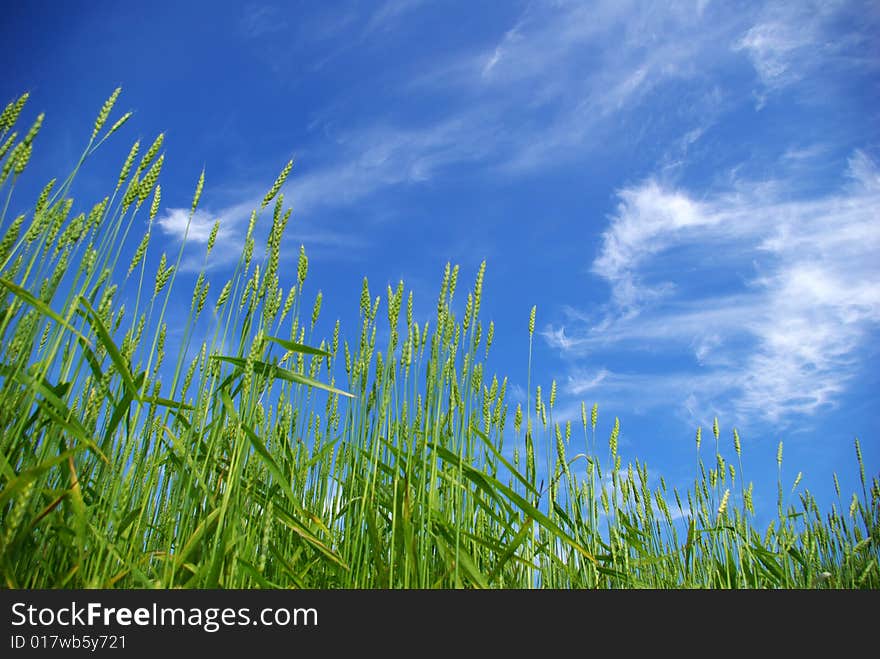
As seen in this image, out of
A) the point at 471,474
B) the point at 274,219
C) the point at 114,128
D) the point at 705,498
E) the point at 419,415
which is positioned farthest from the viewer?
the point at 705,498

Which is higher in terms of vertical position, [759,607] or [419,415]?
[419,415]

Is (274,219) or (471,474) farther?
(471,474)

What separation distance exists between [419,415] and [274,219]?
0.67 meters

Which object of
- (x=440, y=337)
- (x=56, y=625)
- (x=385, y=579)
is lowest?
(x=56, y=625)

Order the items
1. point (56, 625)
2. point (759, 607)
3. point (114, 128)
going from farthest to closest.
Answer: point (114, 128), point (759, 607), point (56, 625)

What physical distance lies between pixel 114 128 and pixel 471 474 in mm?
1111

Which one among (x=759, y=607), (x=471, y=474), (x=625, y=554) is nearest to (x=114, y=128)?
(x=471, y=474)

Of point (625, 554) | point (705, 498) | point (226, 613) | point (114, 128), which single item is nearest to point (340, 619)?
point (226, 613)

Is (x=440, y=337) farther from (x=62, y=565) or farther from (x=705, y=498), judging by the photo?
(x=705, y=498)

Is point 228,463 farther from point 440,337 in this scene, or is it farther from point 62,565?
point 440,337

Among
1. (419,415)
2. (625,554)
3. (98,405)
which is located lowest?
(625,554)

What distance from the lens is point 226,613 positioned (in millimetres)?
951

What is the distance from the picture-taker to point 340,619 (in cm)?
97

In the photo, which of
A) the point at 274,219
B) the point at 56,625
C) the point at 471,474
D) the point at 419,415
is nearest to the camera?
Result: the point at 56,625
